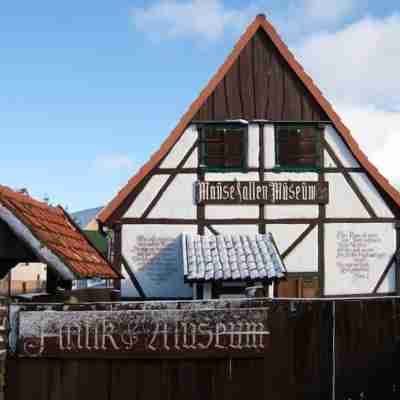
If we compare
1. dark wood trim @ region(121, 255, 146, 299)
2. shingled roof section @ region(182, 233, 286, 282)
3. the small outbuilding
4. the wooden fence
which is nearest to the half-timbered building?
dark wood trim @ region(121, 255, 146, 299)

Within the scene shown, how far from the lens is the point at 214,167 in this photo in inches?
704

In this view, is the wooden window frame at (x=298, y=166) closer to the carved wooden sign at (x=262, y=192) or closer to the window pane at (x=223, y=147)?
the carved wooden sign at (x=262, y=192)

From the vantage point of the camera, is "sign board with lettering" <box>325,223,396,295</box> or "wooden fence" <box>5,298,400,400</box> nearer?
"wooden fence" <box>5,298,400,400</box>

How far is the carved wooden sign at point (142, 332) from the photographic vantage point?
683cm

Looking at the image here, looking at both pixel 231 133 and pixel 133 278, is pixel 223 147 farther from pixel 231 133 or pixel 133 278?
pixel 133 278

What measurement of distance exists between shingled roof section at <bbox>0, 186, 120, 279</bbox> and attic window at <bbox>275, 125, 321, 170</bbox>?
9.73 metres

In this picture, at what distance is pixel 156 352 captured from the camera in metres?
6.86

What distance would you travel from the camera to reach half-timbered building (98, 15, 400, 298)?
17703 millimetres

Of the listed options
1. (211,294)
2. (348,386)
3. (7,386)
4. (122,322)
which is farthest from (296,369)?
(211,294)

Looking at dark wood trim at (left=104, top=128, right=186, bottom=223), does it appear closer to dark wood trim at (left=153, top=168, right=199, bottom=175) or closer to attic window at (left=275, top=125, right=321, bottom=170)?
dark wood trim at (left=153, top=168, right=199, bottom=175)

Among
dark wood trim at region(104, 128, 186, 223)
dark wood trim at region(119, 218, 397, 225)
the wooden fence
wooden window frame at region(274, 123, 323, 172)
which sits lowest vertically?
the wooden fence

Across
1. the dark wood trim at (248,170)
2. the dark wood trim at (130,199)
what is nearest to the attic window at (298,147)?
the dark wood trim at (248,170)

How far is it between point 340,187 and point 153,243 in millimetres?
4879

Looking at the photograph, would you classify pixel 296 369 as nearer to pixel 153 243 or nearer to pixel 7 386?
pixel 7 386
